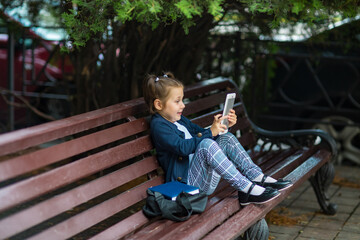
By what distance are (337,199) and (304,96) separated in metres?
1.92

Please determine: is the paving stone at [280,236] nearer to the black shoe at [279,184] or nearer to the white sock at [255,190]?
the black shoe at [279,184]

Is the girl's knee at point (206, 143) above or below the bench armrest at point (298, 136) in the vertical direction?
above

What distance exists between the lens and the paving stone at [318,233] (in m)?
4.31

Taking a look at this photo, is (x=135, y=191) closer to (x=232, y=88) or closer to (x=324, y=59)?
(x=232, y=88)

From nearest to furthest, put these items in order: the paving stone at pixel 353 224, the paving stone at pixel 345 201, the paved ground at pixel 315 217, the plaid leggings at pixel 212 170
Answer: the plaid leggings at pixel 212 170
the paved ground at pixel 315 217
the paving stone at pixel 353 224
the paving stone at pixel 345 201

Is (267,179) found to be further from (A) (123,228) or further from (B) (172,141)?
(A) (123,228)

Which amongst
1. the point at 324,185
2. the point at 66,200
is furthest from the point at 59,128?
the point at 324,185

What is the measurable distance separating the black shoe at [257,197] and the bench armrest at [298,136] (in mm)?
1540

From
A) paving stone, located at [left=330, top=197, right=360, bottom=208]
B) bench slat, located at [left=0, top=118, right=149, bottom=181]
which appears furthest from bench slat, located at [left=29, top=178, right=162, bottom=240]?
paving stone, located at [left=330, top=197, right=360, bottom=208]

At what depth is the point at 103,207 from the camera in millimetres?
2973

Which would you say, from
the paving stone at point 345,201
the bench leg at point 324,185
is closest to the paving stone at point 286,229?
the bench leg at point 324,185

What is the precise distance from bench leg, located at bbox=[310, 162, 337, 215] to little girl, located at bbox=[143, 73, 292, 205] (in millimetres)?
1226

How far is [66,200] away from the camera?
2.75 meters

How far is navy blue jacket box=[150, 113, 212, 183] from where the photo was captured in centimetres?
345
